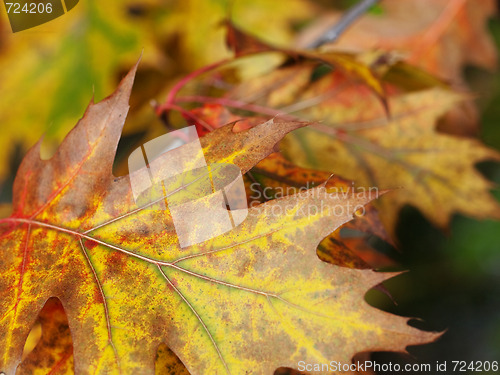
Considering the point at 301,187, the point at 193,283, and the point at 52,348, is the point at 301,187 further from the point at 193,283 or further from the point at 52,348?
the point at 52,348

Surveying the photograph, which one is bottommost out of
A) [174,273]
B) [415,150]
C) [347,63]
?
[415,150]

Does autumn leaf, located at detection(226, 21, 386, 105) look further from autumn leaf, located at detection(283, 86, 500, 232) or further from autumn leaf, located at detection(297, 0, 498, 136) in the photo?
autumn leaf, located at detection(297, 0, 498, 136)

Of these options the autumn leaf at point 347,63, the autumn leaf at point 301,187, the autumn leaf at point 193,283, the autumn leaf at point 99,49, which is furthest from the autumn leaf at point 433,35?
the autumn leaf at point 193,283

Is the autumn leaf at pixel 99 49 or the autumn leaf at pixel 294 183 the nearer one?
the autumn leaf at pixel 294 183

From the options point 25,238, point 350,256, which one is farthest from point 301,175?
point 25,238

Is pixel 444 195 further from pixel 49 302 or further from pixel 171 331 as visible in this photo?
pixel 49 302

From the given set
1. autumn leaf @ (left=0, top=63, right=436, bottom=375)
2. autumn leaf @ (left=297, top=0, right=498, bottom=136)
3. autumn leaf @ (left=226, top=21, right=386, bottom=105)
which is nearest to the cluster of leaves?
autumn leaf @ (left=0, top=63, right=436, bottom=375)

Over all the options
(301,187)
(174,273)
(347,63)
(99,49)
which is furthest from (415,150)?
(99,49)

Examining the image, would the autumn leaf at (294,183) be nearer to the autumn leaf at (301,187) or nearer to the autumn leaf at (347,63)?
the autumn leaf at (301,187)
